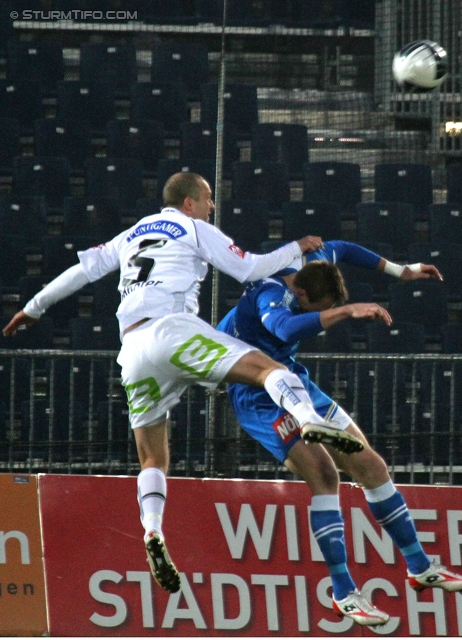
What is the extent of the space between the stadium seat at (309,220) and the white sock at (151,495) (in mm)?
5405

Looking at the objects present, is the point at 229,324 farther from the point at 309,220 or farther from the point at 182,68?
the point at 182,68

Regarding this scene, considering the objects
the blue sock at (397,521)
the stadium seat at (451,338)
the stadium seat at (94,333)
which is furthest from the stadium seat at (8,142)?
the blue sock at (397,521)

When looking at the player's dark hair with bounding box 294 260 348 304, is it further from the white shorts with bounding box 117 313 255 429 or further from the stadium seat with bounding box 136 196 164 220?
the stadium seat with bounding box 136 196 164 220

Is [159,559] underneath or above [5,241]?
underneath

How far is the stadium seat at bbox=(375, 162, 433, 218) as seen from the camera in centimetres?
1149

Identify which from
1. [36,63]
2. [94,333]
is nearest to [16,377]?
[94,333]

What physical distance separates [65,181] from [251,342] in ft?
19.3

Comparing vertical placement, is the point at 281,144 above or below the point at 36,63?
below

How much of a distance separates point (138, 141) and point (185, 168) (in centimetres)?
81

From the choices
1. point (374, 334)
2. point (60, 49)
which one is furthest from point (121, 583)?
point (60, 49)

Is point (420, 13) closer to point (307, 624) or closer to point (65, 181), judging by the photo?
point (65, 181)

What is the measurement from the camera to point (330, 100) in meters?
13.5

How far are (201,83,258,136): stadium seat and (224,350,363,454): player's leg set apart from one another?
7.12 m

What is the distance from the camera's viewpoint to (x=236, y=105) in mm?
12062
